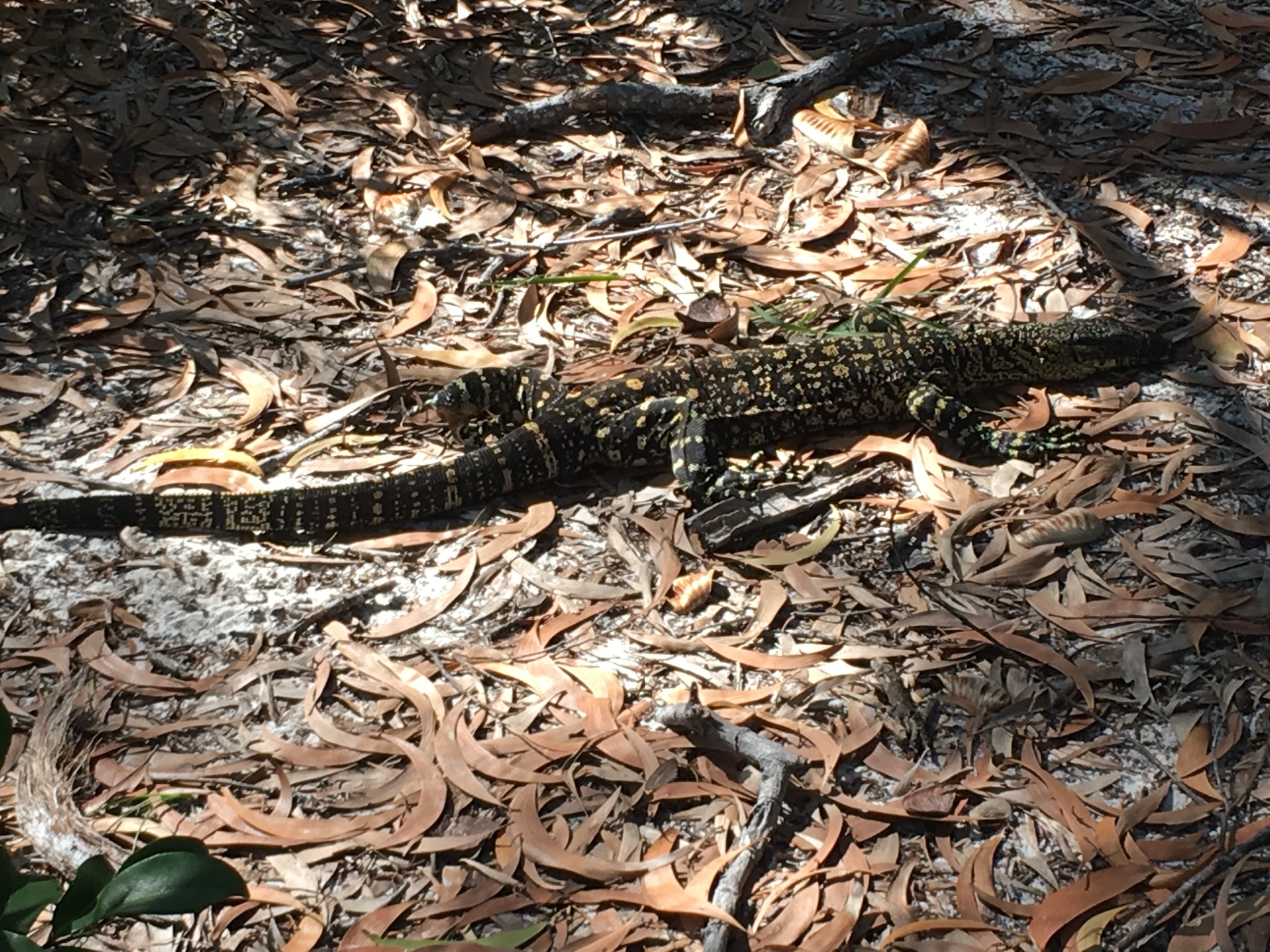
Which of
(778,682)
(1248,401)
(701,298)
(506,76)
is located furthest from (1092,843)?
(506,76)

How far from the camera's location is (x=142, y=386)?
569 centimetres

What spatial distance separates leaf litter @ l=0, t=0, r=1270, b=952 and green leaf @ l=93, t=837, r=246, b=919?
1.53 meters

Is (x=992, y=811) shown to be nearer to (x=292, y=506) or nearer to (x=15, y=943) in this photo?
(x=15, y=943)

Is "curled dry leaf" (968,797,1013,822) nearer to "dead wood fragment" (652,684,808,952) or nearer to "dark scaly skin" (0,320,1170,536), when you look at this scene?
"dead wood fragment" (652,684,808,952)

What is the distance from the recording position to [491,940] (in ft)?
11.4

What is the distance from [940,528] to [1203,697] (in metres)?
1.24

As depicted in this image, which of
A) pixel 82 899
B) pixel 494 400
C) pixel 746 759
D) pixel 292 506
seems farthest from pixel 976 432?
pixel 82 899

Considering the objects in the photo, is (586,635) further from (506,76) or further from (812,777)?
(506,76)

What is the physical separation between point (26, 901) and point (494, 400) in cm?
382

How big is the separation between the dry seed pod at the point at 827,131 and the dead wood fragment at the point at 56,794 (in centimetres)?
A: 532

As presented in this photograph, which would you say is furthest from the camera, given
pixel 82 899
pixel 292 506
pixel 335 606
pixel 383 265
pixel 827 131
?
pixel 827 131

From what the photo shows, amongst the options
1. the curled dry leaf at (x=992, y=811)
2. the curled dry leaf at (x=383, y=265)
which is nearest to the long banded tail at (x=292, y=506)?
the curled dry leaf at (x=383, y=265)

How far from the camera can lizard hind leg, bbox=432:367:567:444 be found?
18.4ft

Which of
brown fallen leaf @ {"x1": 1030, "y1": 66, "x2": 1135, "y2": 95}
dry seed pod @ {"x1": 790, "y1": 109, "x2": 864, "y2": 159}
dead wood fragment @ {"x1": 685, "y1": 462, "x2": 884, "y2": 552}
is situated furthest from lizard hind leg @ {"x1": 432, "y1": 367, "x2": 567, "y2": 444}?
brown fallen leaf @ {"x1": 1030, "y1": 66, "x2": 1135, "y2": 95}
